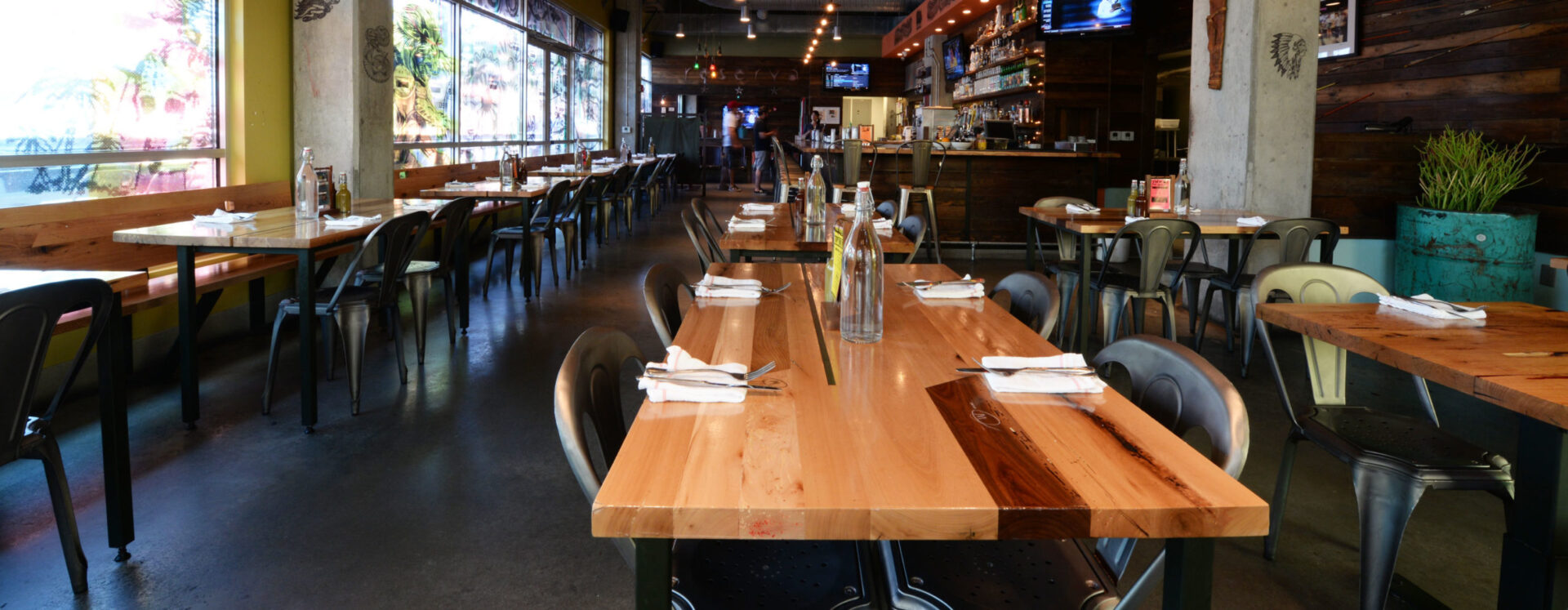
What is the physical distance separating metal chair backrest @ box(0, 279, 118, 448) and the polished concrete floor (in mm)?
471

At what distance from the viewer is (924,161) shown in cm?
891

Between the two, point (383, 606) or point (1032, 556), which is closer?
point (1032, 556)

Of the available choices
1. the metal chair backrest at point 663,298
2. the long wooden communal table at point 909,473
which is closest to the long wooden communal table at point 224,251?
the metal chair backrest at point 663,298

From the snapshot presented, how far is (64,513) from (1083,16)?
10.2 m

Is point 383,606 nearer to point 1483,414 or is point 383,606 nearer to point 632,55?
point 1483,414

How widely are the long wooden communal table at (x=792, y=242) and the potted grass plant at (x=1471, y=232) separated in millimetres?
3610

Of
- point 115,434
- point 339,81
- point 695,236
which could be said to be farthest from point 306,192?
point 115,434

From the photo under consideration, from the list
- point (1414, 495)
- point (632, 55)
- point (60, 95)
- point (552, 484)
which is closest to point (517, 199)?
point (60, 95)

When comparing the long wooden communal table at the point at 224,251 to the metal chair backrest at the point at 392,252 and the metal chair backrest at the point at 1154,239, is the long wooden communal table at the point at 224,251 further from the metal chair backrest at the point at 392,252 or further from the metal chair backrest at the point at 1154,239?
the metal chair backrest at the point at 1154,239

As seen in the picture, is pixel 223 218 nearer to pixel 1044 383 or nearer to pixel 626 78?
pixel 1044 383

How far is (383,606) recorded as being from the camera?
234 centimetres

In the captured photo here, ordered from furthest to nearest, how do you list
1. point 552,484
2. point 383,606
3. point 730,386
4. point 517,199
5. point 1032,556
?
point 517,199
point 552,484
point 383,606
point 1032,556
point 730,386

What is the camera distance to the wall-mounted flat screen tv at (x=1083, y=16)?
34.7 ft

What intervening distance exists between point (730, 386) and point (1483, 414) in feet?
12.8
